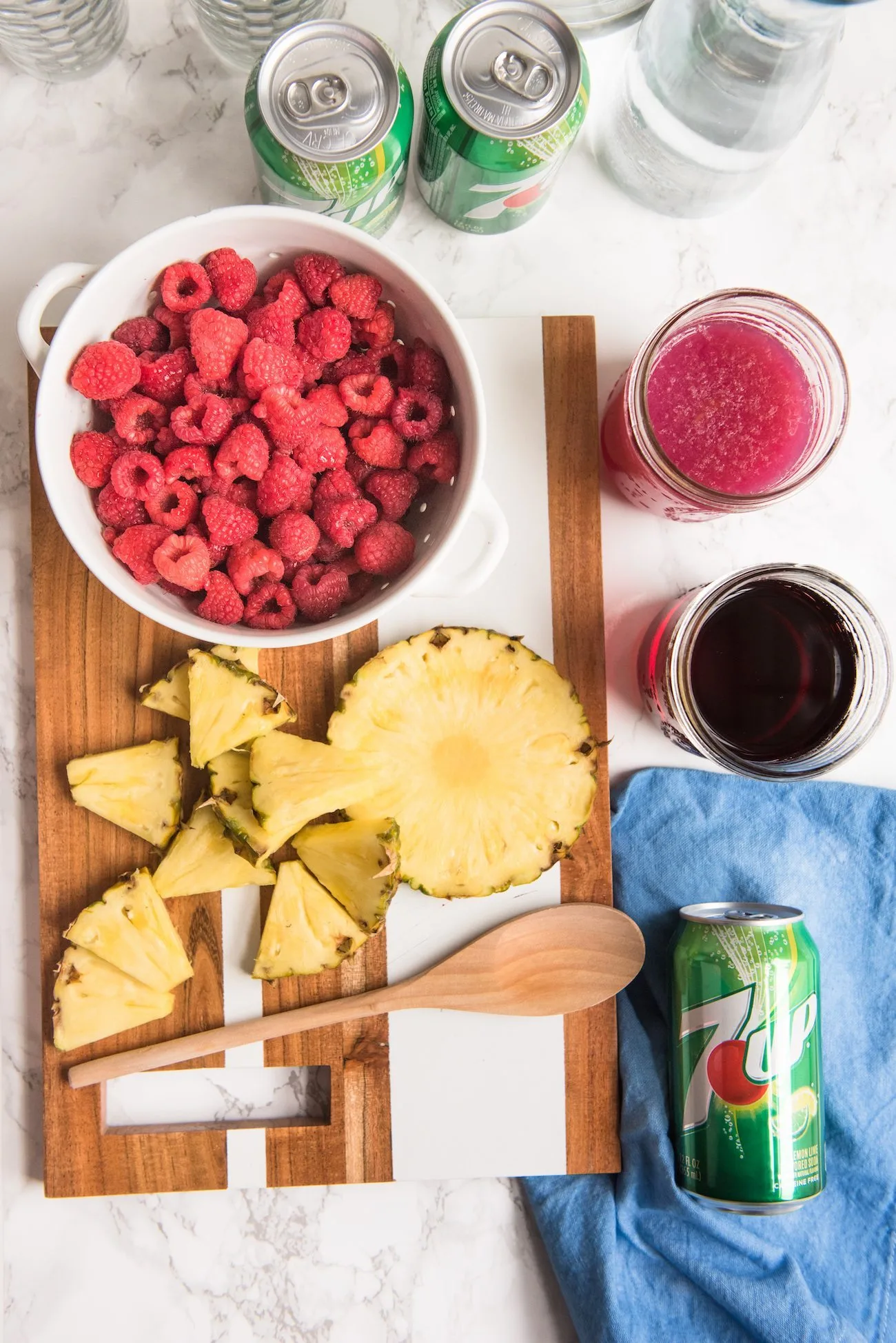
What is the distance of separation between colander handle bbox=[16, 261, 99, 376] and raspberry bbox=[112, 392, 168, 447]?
6 centimetres

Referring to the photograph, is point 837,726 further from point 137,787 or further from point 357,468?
point 137,787

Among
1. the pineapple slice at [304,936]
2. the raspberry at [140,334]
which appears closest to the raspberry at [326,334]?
the raspberry at [140,334]

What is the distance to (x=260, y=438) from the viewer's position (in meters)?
0.77

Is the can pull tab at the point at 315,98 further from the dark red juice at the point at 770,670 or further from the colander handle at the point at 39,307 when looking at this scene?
the dark red juice at the point at 770,670

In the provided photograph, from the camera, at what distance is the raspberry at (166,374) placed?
772 millimetres

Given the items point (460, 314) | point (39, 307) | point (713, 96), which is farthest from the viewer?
point (460, 314)

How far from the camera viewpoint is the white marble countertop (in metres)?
0.96

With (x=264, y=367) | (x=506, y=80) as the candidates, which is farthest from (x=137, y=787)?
(x=506, y=80)

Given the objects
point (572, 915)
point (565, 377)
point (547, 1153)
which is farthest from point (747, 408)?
point (547, 1153)

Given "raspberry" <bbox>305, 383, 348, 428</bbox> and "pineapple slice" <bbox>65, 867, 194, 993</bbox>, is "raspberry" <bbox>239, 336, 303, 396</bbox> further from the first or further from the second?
"pineapple slice" <bbox>65, 867, 194, 993</bbox>

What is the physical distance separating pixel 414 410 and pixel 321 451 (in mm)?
85

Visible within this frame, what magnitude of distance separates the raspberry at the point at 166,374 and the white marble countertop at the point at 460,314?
0.26 m

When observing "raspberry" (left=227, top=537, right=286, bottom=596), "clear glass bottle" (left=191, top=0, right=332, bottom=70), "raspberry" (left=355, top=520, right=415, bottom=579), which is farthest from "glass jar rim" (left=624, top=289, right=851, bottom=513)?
"clear glass bottle" (left=191, top=0, right=332, bottom=70)

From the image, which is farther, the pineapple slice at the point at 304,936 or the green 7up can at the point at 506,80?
the pineapple slice at the point at 304,936
